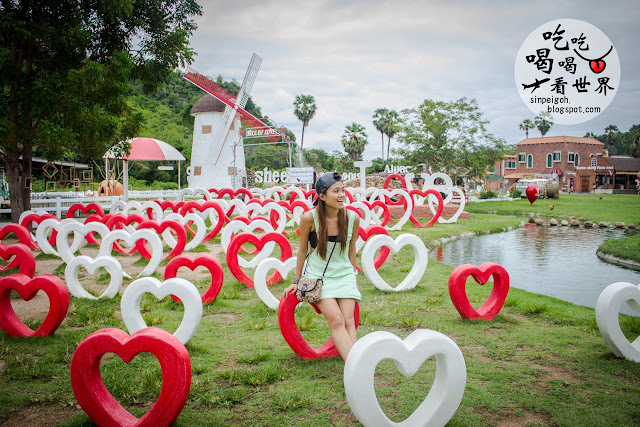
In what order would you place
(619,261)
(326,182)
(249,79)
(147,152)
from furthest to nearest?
(249,79) → (147,152) → (619,261) → (326,182)

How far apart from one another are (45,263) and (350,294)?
27.1 feet

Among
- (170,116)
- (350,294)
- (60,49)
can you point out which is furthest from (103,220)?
(170,116)

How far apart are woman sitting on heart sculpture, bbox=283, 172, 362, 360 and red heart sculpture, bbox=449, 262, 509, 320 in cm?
193

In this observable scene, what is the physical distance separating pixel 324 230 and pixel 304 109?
55.8 meters

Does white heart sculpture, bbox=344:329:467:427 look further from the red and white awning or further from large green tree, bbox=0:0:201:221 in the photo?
the red and white awning

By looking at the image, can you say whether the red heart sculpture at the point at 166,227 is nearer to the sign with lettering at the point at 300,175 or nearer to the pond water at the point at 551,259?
the pond water at the point at 551,259

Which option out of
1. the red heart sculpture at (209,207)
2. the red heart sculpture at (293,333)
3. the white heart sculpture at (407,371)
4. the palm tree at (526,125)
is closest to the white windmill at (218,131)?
the red heart sculpture at (209,207)

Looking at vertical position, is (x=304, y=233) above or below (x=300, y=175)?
below

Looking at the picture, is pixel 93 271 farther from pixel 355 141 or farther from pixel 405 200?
pixel 355 141

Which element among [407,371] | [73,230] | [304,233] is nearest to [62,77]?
[73,230]

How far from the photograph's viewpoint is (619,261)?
1106 cm

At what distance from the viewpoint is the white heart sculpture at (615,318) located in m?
4.31

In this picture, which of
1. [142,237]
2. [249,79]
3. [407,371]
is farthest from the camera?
[249,79]

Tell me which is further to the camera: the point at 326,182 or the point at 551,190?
the point at 551,190
